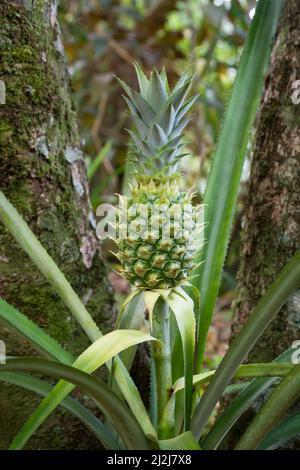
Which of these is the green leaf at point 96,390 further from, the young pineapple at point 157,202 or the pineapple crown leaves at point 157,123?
Result: the pineapple crown leaves at point 157,123

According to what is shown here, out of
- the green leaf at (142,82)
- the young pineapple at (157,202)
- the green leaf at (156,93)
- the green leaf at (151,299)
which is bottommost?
the green leaf at (151,299)

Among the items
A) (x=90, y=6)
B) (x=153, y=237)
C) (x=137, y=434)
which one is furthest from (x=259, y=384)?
(x=90, y=6)

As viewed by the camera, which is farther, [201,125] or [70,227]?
[201,125]

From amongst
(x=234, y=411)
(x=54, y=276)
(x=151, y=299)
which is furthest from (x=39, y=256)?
(x=234, y=411)

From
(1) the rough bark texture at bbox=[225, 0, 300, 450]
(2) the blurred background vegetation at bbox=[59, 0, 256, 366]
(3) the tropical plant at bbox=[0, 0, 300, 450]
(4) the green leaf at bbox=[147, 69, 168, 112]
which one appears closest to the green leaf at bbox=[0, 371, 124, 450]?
(3) the tropical plant at bbox=[0, 0, 300, 450]

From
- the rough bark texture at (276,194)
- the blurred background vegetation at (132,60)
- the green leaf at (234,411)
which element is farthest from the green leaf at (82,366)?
the blurred background vegetation at (132,60)
